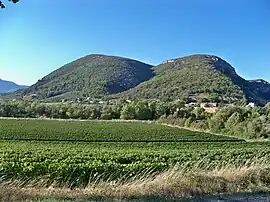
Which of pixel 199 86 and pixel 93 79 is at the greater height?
pixel 93 79

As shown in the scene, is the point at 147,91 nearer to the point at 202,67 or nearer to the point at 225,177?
the point at 202,67

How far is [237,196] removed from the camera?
16.1ft

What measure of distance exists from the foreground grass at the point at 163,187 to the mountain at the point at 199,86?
104739 millimetres

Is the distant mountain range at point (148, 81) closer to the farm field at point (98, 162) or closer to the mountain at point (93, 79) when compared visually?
the mountain at point (93, 79)

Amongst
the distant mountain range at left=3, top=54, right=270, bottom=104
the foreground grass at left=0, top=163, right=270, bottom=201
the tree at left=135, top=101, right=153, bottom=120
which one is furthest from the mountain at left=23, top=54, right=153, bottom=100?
the foreground grass at left=0, top=163, right=270, bottom=201

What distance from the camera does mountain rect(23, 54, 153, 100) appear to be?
13075 cm

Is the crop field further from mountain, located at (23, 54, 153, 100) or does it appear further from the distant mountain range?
mountain, located at (23, 54, 153, 100)

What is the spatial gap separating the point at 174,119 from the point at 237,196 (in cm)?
7393

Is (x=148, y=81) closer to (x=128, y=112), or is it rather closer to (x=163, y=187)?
(x=128, y=112)

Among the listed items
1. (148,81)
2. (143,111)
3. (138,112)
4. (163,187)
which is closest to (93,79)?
(148,81)

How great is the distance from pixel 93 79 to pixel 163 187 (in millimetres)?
129014

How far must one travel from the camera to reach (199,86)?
118750 mm

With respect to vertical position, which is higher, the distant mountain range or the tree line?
the distant mountain range

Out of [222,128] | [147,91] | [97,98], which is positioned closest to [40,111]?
[97,98]
